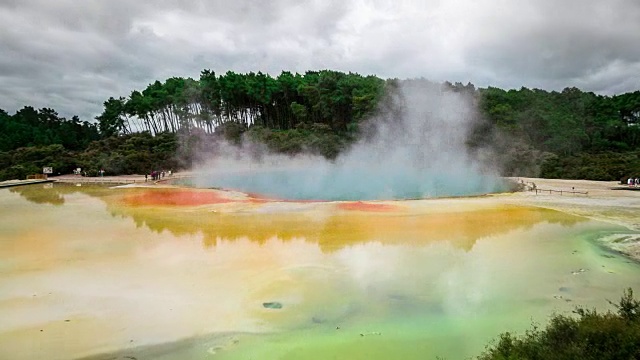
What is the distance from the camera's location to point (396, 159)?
128 ft

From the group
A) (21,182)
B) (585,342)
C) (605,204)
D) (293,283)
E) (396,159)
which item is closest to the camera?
(585,342)

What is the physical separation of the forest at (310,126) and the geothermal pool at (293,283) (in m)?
18.7

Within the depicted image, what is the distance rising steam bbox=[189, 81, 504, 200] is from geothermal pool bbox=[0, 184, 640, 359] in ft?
41.9

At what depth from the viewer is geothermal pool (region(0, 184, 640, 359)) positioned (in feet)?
19.4

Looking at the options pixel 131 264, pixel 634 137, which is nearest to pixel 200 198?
pixel 131 264

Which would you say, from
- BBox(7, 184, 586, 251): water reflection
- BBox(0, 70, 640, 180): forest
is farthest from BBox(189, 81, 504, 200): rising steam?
BBox(7, 184, 586, 251): water reflection

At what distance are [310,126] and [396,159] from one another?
10.1 m

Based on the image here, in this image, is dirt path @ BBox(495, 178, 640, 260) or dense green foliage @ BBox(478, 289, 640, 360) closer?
dense green foliage @ BBox(478, 289, 640, 360)

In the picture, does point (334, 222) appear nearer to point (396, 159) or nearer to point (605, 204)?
point (605, 204)

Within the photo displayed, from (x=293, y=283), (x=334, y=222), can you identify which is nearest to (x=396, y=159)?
(x=334, y=222)

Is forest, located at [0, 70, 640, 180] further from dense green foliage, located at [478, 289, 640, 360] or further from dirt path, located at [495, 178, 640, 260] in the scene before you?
dense green foliage, located at [478, 289, 640, 360]

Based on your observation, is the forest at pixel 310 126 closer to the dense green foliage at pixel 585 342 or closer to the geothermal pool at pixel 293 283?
the geothermal pool at pixel 293 283

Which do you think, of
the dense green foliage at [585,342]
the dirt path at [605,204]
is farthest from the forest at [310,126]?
the dense green foliage at [585,342]

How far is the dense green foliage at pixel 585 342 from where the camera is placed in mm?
3807
